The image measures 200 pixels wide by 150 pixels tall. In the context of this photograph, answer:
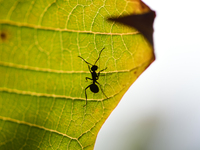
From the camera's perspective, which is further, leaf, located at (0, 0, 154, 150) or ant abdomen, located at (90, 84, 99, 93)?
ant abdomen, located at (90, 84, 99, 93)

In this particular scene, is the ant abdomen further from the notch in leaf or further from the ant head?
the notch in leaf

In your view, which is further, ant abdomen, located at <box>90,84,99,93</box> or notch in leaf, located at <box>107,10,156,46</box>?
ant abdomen, located at <box>90,84,99,93</box>

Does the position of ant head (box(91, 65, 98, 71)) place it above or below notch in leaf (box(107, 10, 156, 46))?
below

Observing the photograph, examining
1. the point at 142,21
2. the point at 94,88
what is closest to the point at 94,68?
the point at 94,88

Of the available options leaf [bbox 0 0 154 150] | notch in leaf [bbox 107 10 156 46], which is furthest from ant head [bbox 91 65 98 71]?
notch in leaf [bbox 107 10 156 46]

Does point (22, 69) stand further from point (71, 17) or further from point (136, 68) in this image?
point (136, 68)

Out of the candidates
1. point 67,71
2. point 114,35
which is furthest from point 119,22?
point 67,71

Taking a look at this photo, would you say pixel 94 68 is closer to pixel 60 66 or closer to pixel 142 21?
pixel 60 66

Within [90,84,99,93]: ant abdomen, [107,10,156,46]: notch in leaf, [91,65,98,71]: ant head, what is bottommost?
[90,84,99,93]: ant abdomen

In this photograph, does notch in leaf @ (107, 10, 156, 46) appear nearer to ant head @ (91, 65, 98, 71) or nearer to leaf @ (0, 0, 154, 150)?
leaf @ (0, 0, 154, 150)
